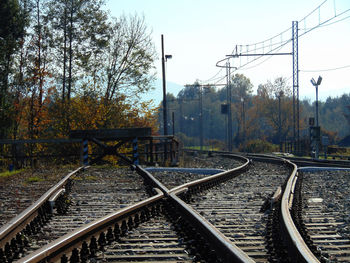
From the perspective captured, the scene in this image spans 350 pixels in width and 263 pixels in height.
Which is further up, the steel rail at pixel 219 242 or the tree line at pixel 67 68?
the tree line at pixel 67 68

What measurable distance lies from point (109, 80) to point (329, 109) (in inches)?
5362

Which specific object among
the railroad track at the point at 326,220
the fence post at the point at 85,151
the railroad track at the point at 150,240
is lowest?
the railroad track at the point at 326,220

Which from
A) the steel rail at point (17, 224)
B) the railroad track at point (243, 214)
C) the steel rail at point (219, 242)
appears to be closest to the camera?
the steel rail at point (219, 242)

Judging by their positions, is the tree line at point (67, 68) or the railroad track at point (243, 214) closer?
the railroad track at point (243, 214)

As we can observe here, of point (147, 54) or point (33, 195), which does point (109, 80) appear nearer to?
point (147, 54)

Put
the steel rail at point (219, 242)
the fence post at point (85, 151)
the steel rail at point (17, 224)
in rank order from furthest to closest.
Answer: the fence post at point (85, 151)
the steel rail at point (17, 224)
the steel rail at point (219, 242)

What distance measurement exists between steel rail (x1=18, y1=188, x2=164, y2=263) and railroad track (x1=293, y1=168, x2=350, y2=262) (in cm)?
225

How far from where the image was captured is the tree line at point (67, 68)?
3073 cm

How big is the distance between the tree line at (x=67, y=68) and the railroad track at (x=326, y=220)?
20.2 m

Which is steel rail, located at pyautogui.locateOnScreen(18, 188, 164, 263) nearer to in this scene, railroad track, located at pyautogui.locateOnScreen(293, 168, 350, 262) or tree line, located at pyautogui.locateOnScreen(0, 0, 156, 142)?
railroad track, located at pyautogui.locateOnScreen(293, 168, 350, 262)

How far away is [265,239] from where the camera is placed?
18.2 feet

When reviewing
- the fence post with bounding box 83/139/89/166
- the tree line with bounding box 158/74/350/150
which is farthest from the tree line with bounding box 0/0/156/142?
the tree line with bounding box 158/74/350/150

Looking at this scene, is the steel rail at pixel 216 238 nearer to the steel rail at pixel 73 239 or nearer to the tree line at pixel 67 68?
the steel rail at pixel 73 239

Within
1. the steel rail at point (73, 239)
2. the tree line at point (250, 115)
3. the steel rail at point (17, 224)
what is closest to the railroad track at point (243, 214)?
the steel rail at point (73, 239)
